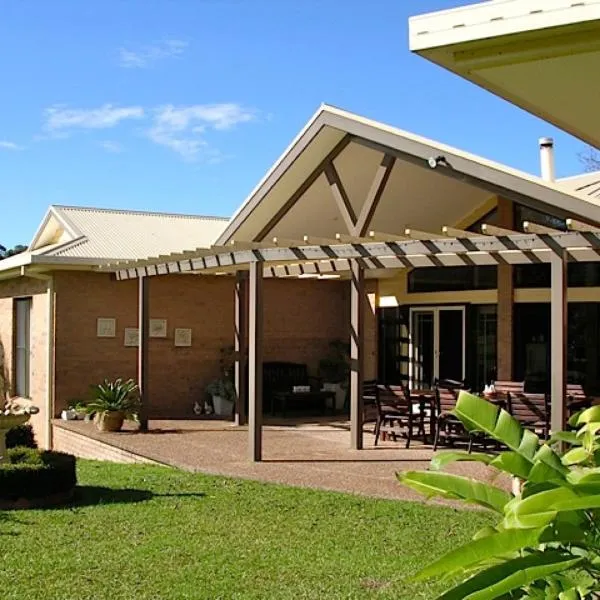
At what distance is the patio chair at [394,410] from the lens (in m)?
13.5

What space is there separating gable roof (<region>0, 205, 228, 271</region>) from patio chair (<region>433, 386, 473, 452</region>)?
7699 mm

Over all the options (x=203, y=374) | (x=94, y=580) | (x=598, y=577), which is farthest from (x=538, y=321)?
(x=598, y=577)

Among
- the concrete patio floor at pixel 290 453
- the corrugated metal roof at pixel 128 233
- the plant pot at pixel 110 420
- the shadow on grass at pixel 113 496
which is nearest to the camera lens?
the shadow on grass at pixel 113 496

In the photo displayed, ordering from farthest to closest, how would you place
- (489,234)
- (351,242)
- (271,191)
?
(271,191) < (351,242) < (489,234)

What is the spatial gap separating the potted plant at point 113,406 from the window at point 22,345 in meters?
4.26

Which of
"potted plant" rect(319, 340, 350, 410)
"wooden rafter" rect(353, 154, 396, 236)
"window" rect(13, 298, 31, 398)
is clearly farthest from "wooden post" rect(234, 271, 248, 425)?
"window" rect(13, 298, 31, 398)

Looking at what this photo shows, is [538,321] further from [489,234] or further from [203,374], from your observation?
[203,374]

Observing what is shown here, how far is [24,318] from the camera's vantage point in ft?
67.2

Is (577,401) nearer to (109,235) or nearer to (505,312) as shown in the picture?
(505,312)

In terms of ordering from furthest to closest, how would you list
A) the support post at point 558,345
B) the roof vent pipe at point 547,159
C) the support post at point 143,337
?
the support post at point 143,337
the roof vent pipe at point 547,159
the support post at point 558,345

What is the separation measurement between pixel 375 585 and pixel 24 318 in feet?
50.8

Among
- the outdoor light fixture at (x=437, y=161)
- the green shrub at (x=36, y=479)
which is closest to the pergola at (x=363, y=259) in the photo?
the outdoor light fixture at (x=437, y=161)

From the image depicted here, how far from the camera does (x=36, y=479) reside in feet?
32.4

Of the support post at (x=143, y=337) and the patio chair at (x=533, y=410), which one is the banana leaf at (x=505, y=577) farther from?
the support post at (x=143, y=337)
